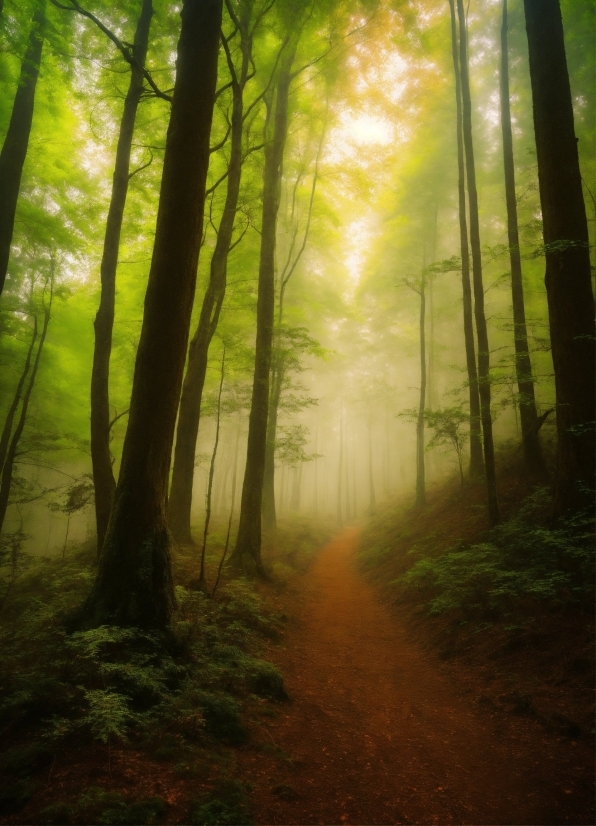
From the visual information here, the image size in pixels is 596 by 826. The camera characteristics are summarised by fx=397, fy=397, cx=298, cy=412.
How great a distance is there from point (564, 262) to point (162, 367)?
6674mm

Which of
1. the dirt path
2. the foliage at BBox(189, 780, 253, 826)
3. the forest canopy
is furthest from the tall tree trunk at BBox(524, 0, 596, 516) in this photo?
the foliage at BBox(189, 780, 253, 826)

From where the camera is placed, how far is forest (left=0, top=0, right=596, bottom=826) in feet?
11.0

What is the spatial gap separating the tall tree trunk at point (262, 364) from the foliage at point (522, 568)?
455cm

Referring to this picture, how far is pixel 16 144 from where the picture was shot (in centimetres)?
974

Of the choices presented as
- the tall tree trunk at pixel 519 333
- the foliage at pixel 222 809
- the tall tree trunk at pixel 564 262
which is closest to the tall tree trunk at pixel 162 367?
the foliage at pixel 222 809

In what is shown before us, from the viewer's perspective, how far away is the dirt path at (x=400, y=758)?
3.09 metres

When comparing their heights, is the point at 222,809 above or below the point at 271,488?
below

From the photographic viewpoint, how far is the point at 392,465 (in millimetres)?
49156

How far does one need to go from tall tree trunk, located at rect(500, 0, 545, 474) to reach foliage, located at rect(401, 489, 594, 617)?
7.73 feet

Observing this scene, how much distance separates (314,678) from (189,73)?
28.8 ft

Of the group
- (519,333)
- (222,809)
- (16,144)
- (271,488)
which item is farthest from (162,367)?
(271,488)

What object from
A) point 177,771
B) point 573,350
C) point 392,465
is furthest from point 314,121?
point 392,465

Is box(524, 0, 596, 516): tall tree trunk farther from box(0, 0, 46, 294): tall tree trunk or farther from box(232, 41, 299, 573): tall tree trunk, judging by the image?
box(0, 0, 46, 294): tall tree trunk

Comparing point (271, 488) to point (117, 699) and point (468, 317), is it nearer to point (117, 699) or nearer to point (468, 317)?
point (468, 317)
